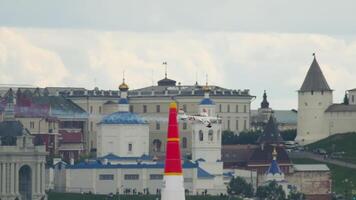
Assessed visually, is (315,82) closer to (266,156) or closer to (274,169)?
(266,156)

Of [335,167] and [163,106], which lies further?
[163,106]

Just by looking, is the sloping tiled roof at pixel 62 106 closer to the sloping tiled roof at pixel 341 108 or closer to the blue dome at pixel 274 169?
the sloping tiled roof at pixel 341 108

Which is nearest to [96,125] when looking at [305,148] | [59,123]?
[59,123]

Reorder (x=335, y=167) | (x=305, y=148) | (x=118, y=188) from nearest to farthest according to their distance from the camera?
(x=118, y=188), (x=335, y=167), (x=305, y=148)

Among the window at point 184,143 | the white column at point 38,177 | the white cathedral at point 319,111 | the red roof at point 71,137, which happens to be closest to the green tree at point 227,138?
the window at point 184,143

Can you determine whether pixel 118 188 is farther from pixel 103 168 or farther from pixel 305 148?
pixel 305 148

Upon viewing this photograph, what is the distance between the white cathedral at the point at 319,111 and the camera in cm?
19500

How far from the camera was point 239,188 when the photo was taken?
16850cm

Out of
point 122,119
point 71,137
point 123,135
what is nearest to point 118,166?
point 123,135

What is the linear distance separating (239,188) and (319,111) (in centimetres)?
3025

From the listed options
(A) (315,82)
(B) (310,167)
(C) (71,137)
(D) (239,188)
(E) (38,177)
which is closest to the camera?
(E) (38,177)

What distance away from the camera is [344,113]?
194625mm

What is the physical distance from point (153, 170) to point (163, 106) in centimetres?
3205

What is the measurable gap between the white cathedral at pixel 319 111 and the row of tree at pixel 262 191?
25.2 m
